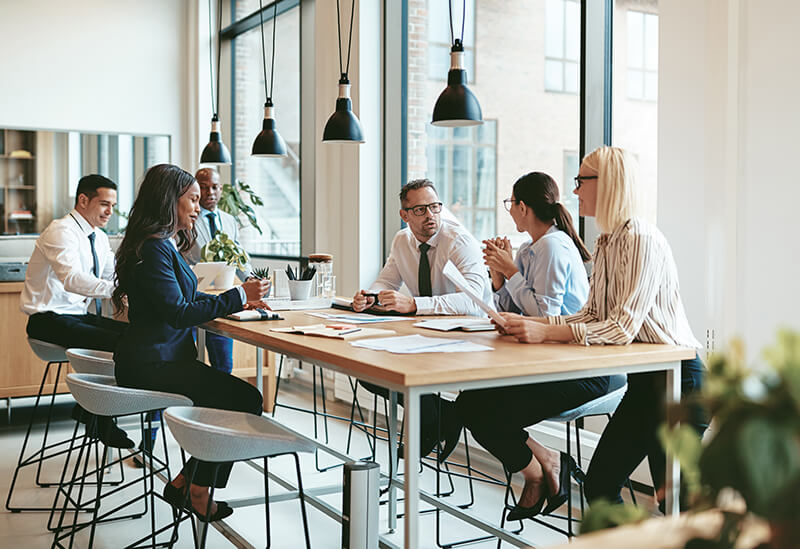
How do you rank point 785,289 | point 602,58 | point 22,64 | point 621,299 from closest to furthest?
point 621,299, point 785,289, point 602,58, point 22,64

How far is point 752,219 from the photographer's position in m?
2.90

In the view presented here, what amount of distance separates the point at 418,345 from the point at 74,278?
2566 millimetres

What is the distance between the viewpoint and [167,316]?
288 cm

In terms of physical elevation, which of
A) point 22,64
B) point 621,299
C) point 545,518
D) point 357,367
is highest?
point 22,64

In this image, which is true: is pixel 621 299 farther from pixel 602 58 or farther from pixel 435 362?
pixel 602 58

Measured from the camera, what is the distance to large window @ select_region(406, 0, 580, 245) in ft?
18.3

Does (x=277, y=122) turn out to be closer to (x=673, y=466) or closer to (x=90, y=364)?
(x=90, y=364)

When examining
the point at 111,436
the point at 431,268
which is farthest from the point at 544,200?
the point at 111,436

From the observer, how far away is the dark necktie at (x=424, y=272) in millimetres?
3773

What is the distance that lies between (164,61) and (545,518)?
6.33 meters

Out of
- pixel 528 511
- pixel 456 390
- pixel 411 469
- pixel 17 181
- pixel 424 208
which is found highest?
pixel 17 181

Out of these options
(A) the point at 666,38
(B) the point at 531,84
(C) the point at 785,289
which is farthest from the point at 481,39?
(C) the point at 785,289

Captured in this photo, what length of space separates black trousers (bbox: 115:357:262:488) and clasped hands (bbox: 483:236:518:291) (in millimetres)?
1073

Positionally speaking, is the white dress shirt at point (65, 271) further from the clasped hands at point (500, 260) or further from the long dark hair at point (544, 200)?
the long dark hair at point (544, 200)
